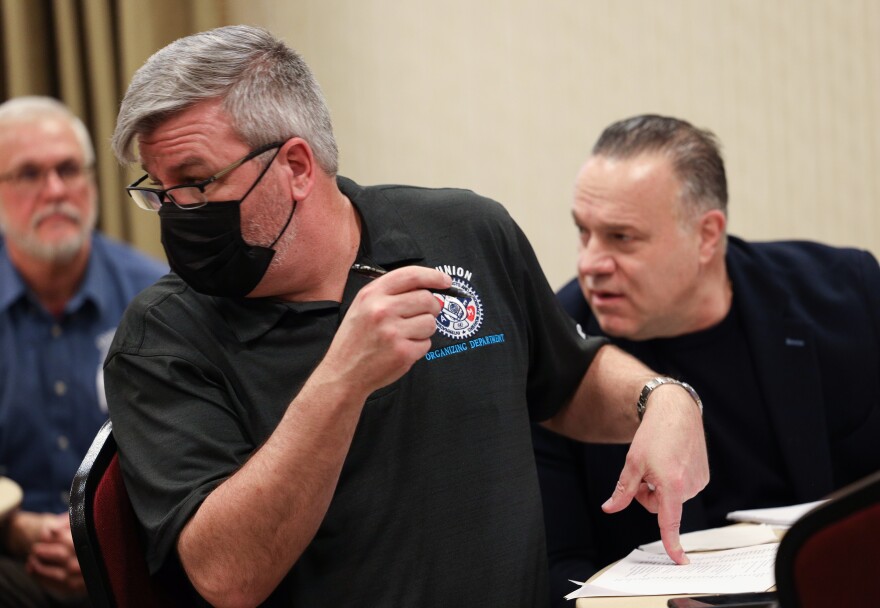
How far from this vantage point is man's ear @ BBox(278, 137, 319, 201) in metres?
1.79

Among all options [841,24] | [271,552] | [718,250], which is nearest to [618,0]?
[841,24]

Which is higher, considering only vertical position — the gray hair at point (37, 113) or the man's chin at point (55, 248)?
the gray hair at point (37, 113)

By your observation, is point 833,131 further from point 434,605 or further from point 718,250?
point 434,605

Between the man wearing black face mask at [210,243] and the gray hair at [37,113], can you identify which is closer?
the man wearing black face mask at [210,243]

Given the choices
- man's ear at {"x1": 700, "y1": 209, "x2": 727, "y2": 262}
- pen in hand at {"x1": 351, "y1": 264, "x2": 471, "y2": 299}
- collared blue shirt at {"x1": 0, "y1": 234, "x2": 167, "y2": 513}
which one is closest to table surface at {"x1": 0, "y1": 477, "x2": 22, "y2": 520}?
collared blue shirt at {"x1": 0, "y1": 234, "x2": 167, "y2": 513}

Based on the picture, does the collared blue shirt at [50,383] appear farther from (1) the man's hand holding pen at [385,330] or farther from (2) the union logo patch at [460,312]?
(1) the man's hand holding pen at [385,330]

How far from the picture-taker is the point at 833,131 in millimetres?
3785

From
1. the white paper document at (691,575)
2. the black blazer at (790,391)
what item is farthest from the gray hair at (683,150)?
the white paper document at (691,575)

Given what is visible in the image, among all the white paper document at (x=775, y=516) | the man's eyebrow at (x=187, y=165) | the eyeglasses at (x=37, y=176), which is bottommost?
the white paper document at (x=775, y=516)

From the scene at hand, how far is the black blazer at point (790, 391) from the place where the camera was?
2.45 m

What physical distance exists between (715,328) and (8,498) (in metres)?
1.84

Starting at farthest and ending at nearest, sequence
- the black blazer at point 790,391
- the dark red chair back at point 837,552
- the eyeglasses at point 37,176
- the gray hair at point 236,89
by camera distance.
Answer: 1. the eyeglasses at point 37,176
2. the black blazer at point 790,391
3. the gray hair at point 236,89
4. the dark red chair back at point 837,552

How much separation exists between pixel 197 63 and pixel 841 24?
2.78m

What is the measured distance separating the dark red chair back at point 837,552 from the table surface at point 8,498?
6.90 ft
